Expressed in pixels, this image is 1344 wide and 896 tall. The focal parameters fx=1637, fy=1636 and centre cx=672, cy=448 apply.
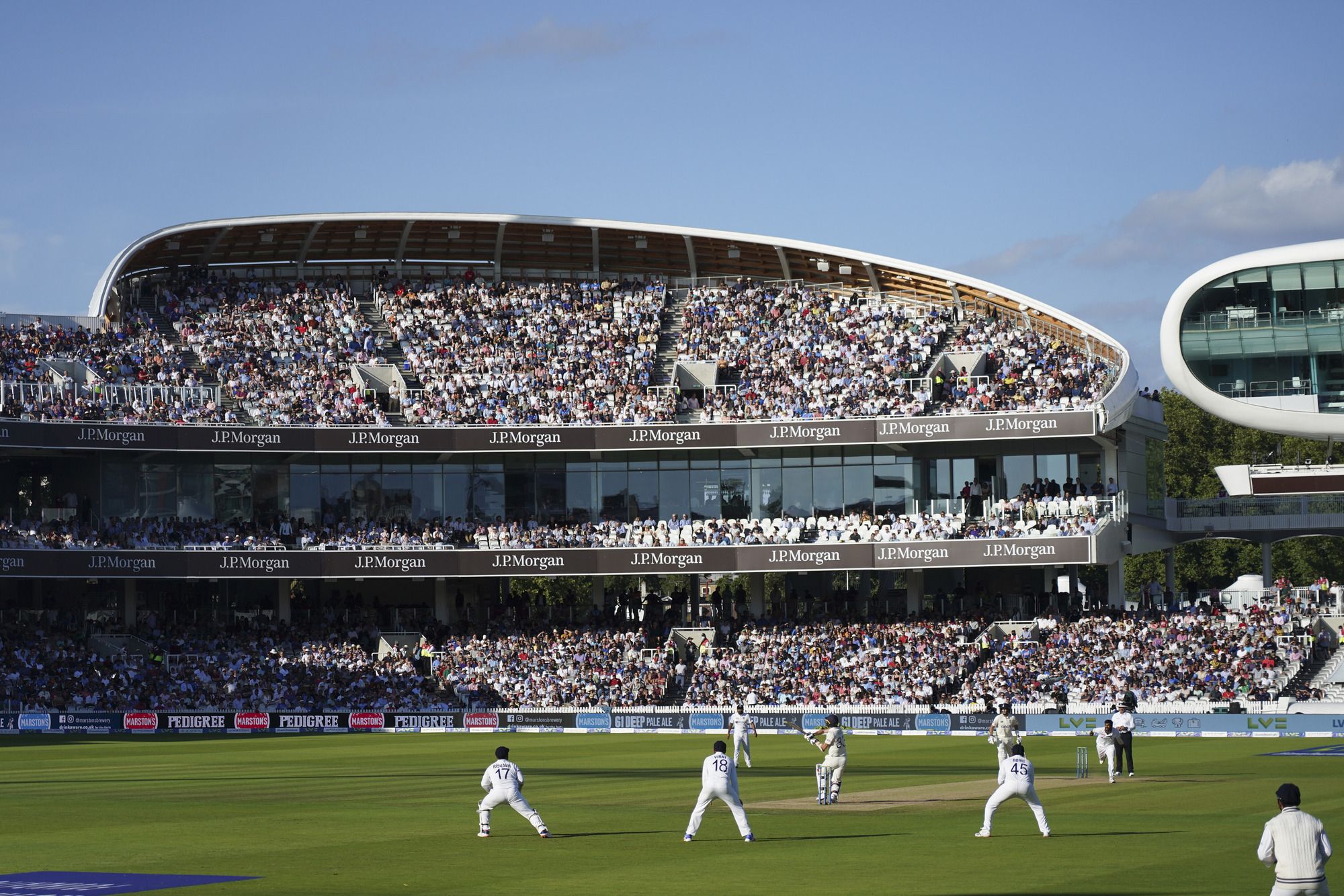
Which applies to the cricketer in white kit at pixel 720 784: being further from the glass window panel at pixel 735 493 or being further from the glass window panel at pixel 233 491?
the glass window panel at pixel 233 491

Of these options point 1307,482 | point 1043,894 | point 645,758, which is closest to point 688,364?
point 1307,482

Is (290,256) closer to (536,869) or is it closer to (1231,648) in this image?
(1231,648)

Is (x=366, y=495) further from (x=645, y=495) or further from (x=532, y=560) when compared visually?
(x=645, y=495)

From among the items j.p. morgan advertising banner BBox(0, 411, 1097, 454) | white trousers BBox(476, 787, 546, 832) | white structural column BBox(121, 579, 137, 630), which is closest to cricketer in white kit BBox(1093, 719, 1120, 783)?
white trousers BBox(476, 787, 546, 832)

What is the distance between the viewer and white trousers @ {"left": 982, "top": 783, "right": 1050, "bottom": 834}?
2125 centimetres

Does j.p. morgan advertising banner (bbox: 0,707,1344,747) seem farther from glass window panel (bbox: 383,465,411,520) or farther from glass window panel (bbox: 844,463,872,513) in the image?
glass window panel (bbox: 844,463,872,513)

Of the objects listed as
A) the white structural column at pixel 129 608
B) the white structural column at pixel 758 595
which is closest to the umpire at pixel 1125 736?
the white structural column at pixel 758 595

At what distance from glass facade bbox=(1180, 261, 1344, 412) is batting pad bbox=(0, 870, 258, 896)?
49.9 metres

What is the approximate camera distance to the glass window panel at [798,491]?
6594 centimetres

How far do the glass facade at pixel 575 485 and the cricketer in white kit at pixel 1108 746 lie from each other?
108 feet

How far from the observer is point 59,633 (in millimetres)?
63188

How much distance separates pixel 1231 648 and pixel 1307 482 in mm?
12584

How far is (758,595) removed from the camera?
66.2 m

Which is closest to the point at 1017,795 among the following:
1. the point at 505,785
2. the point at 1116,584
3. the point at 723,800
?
the point at 723,800
